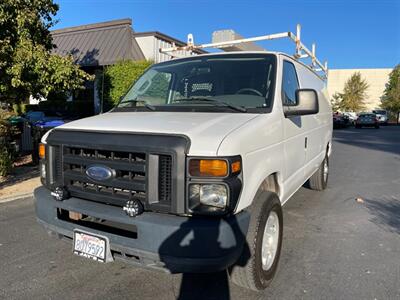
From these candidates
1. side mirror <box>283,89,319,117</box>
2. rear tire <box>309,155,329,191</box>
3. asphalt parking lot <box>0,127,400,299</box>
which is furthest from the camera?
rear tire <box>309,155,329,191</box>

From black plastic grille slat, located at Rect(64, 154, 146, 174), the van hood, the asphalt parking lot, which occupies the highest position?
the van hood

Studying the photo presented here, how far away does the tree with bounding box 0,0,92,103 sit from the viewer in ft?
24.5

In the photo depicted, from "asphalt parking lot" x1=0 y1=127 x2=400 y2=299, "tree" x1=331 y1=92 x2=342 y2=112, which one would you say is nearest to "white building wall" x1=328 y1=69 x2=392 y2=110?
"tree" x1=331 y1=92 x2=342 y2=112

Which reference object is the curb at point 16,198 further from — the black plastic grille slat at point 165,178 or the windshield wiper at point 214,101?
the black plastic grille slat at point 165,178

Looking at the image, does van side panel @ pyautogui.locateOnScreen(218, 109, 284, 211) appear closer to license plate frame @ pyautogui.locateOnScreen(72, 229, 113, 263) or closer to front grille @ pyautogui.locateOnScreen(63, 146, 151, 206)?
front grille @ pyautogui.locateOnScreen(63, 146, 151, 206)

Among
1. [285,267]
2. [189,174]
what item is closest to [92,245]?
[189,174]

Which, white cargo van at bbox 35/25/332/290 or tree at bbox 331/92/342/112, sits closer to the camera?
white cargo van at bbox 35/25/332/290

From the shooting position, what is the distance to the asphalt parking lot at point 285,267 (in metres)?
3.35

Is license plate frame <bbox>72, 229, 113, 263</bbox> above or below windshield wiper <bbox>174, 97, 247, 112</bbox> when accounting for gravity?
below

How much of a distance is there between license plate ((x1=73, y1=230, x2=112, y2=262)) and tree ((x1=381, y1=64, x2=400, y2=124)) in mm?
56302

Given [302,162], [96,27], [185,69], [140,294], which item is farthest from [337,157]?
[96,27]

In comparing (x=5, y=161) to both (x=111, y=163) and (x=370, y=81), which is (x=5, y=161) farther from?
(x=370, y=81)

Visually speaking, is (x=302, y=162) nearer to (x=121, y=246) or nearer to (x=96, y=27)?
(x=121, y=246)

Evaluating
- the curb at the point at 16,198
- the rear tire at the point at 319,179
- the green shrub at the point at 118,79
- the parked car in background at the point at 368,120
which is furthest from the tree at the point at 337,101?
the curb at the point at 16,198
